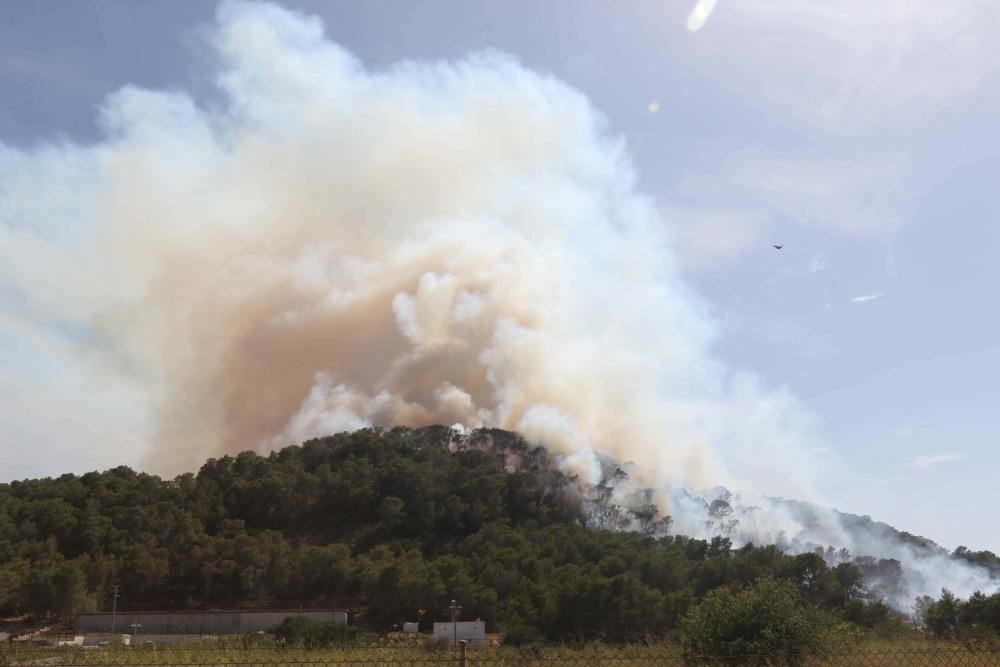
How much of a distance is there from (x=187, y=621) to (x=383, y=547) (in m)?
23.3

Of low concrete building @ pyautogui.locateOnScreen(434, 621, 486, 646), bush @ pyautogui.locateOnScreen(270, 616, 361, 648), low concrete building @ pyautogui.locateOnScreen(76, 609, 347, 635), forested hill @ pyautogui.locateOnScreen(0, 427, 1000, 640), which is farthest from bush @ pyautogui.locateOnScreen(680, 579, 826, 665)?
low concrete building @ pyautogui.locateOnScreen(76, 609, 347, 635)

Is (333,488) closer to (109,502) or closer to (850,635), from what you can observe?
(109,502)

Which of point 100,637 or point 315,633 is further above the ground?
point 315,633

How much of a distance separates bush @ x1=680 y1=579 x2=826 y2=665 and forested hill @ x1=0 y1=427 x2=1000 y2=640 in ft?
46.3

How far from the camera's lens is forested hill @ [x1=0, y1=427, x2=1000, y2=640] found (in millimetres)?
58188

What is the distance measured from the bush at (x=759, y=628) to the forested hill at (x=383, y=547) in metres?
14.1

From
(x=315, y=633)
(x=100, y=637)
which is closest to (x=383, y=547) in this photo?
(x=100, y=637)

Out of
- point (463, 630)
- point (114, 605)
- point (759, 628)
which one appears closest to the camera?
point (759, 628)

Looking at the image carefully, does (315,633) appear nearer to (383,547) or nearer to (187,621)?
(187,621)

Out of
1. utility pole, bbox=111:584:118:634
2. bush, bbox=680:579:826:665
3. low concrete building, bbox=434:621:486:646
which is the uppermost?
bush, bbox=680:579:826:665

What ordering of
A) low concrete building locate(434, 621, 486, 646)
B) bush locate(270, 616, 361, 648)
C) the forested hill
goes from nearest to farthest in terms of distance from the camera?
bush locate(270, 616, 361, 648) < low concrete building locate(434, 621, 486, 646) < the forested hill

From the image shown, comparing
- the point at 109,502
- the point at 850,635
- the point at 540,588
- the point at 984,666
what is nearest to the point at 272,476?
the point at 109,502

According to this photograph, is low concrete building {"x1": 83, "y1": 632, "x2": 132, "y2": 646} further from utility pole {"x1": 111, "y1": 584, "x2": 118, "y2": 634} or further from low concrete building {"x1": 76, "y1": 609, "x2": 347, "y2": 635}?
low concrete building {"x1": 76, "y1": 609, "x2": 347, "y2": 635}

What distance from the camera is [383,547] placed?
80125 mm
